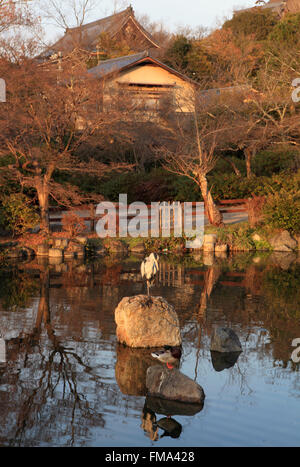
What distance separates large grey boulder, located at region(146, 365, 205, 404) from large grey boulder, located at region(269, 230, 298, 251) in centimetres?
1518

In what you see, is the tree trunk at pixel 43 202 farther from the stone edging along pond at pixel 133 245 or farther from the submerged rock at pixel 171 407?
the submerged rock at pixel 171 407

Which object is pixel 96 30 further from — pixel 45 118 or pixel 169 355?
pixel 169 355

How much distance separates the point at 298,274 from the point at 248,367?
28.6 ft

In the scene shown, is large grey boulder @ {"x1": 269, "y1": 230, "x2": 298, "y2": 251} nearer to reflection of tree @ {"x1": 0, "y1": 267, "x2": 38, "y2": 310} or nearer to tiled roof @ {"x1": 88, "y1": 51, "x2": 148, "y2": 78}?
reflection of tree @ {"x1": 0, "y1": 267, "x2": 38, "y2": 310}

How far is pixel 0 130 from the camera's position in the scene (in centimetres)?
2108

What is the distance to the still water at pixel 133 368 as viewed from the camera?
7234 millimetres

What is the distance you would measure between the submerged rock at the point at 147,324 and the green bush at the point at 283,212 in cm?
1358

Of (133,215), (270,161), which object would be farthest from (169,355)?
(270,161)

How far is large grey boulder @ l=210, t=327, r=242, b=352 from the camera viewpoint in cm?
1024

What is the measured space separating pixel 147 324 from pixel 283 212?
13.8 metres

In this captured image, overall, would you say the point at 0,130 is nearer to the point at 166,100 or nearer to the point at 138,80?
the point at 166,100

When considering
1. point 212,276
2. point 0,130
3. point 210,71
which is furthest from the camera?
point 210,71

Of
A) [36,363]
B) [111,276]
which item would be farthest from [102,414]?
[111,276]

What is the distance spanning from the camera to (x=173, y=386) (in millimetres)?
8281
